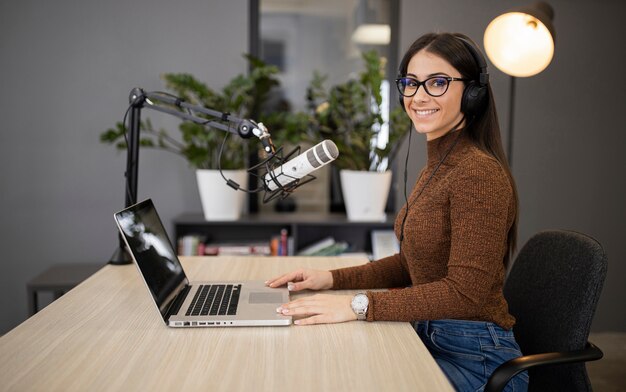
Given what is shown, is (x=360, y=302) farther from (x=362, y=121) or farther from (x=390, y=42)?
(x=390, y=42)

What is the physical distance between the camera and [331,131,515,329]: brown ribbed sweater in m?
1.18

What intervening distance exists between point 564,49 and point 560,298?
7.53ft

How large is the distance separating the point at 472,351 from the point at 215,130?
1.79 m

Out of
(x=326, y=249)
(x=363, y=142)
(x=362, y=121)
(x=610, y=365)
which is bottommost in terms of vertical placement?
(x=610, y=365)

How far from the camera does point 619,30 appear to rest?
10.3ft

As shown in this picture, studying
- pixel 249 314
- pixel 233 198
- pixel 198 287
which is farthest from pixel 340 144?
pixel 249 314

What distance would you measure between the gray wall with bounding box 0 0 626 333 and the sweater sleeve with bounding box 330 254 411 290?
5.64ft

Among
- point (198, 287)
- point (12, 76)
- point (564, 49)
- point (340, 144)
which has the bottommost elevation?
point (198, 287)

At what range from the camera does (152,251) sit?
129 cm

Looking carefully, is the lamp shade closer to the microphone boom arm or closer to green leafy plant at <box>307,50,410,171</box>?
green leafy plant at <box>307,50,410,171</box>

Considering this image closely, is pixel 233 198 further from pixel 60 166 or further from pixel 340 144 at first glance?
pixel 60 166

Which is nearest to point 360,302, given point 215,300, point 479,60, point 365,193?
point 215,300

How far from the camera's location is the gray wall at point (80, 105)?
117 inches

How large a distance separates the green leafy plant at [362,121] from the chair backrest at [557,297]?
129cm
